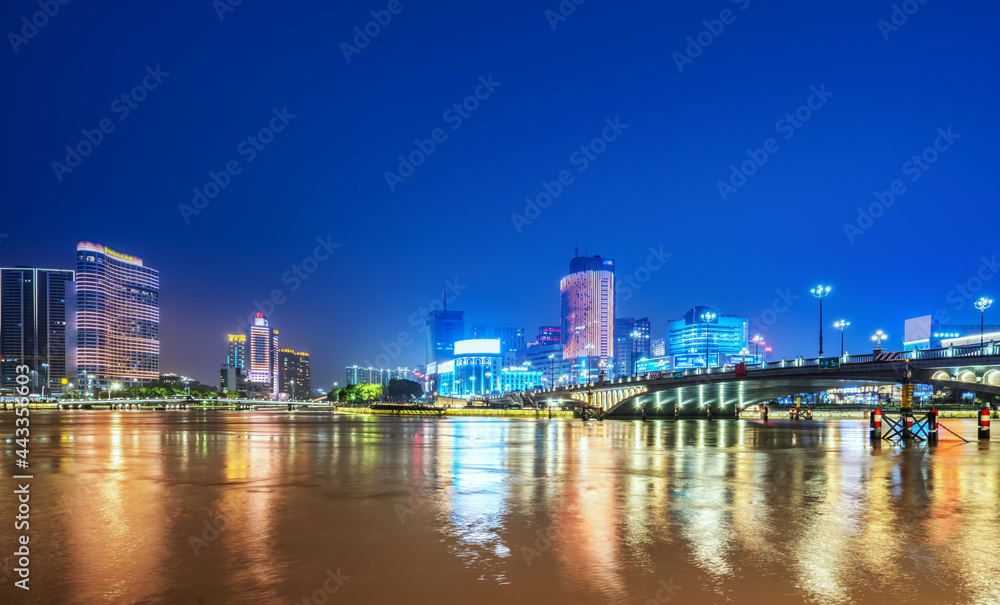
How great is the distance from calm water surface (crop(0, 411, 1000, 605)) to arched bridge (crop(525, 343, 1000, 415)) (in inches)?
1272

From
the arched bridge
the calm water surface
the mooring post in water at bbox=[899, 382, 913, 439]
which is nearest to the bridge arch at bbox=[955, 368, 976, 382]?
the arched bridge

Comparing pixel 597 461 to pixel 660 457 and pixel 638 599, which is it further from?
pixel 638 599

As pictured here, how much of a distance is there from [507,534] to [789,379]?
71675mm

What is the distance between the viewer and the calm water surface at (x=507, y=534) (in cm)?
872

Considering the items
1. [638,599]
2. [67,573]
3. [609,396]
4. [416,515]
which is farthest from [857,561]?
[609,396]

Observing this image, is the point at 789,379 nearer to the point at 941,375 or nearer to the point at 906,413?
the point at 941,375

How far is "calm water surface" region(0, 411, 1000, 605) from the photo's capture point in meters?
8.72

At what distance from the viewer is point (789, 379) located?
7594cm

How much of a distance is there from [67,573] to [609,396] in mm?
113010

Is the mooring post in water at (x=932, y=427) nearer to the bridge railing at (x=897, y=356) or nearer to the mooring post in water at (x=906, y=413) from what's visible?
the mooring post in water at (x=906, y=413)

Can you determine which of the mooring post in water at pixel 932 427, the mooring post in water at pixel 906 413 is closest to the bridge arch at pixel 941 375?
the mooring post in water at pixel 906 413

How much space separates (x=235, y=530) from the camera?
40.0 ft

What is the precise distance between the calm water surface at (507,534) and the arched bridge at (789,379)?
3232 centimetres

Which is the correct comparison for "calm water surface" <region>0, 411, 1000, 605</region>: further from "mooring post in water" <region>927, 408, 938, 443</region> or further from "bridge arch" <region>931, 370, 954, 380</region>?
"bridge arch" <region>931, 370, 954, 380</region>
